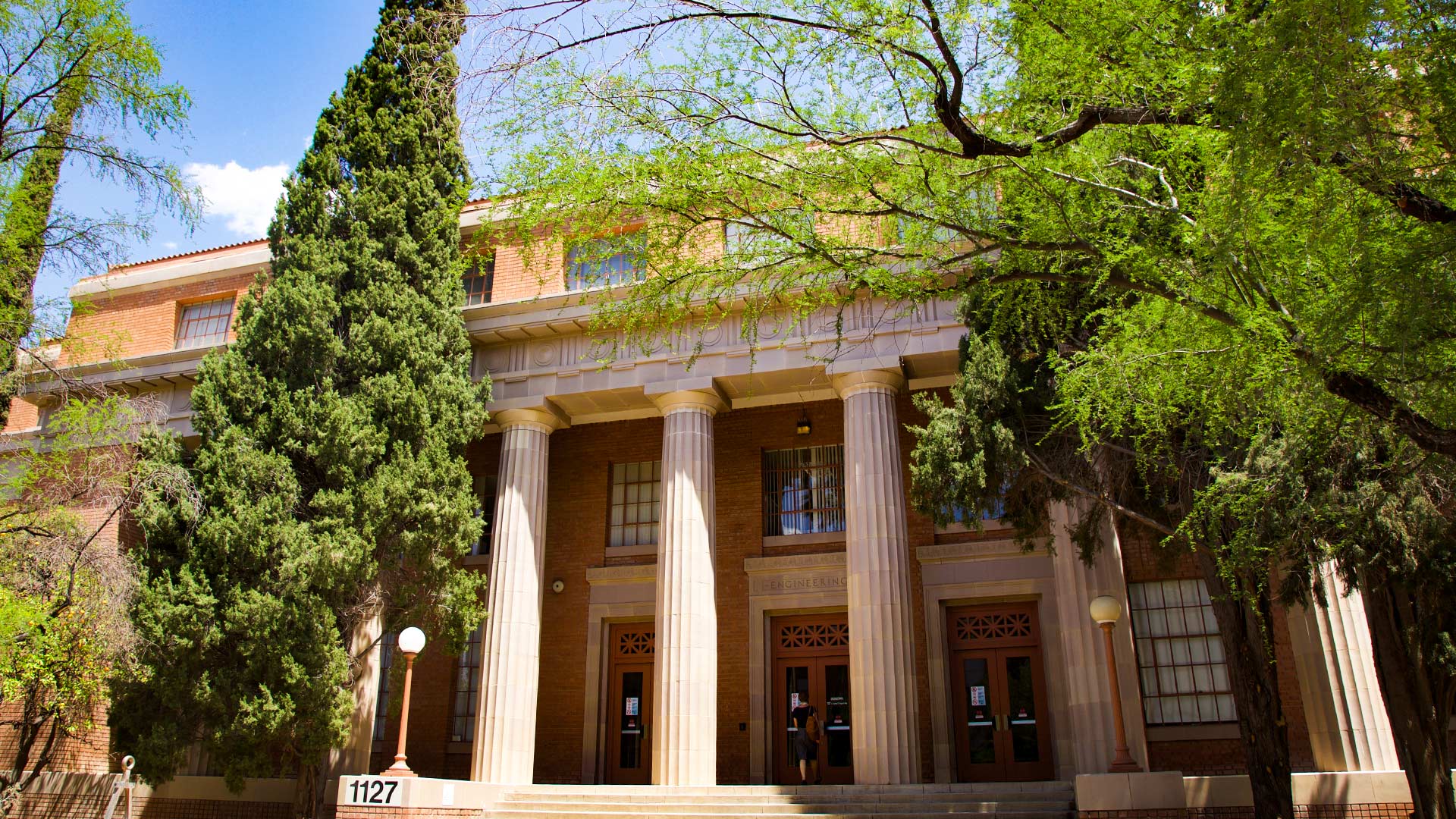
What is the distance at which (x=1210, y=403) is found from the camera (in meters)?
7.77

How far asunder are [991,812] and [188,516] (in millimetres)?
11379

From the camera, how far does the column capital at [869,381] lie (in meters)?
15.9

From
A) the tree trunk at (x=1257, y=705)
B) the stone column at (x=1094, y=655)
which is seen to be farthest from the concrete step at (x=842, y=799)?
the tree trunk at (x=1257, y=705)

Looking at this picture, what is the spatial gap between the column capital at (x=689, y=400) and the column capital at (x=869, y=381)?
6.91ft

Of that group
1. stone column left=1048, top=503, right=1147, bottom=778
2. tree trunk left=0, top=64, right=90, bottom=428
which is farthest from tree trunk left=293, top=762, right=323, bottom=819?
stone column left=1048, top=503, right=1147, bottom=778

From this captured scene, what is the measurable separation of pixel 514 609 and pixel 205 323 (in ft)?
32.4

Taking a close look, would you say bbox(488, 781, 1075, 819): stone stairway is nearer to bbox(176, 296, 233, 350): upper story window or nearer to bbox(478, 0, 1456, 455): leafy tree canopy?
bbox(478, 0, 1456, 455): leafy tree canopy

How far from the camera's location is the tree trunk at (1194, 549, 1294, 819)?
34.1 ft

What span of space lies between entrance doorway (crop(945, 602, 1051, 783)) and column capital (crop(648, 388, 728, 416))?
19.1 ft

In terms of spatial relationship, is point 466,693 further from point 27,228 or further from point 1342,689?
point 1342,689

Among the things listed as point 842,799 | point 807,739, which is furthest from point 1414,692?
point 807,739

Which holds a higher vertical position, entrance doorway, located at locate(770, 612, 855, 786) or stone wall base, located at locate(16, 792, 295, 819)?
entrance doorway, located at locate(770, 612, 855, 786)

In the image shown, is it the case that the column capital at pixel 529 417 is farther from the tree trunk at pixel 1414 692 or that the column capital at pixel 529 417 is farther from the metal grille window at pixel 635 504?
the tree trunk at pixel 1414 692

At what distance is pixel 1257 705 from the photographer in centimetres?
1065
